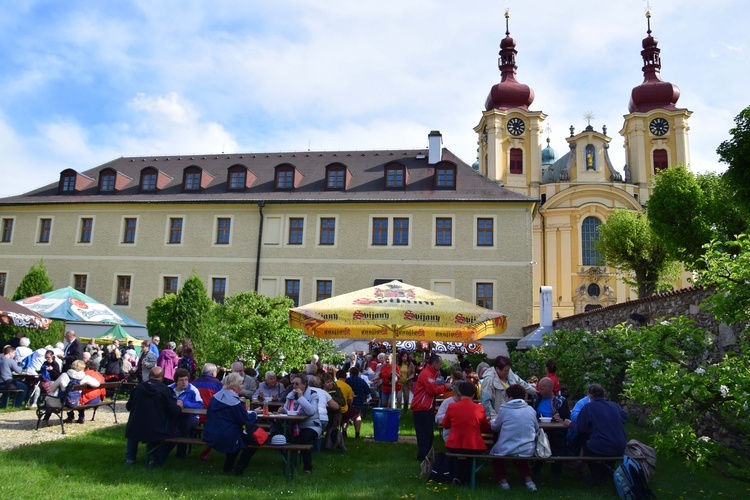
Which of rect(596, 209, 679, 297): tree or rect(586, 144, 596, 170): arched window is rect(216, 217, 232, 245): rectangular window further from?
rect(586, 144, 596, 170): arched window

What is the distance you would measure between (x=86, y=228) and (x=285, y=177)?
33.9ft

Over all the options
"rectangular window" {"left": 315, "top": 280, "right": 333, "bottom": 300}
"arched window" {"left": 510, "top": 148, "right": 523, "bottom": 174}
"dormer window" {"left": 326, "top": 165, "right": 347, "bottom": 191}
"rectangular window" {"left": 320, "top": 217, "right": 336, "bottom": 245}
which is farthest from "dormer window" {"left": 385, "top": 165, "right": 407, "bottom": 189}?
"arched window" {"left": 510, "top": 148, "right": 523, "bottom": 174}

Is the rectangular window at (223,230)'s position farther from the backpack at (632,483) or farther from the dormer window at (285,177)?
the backpack at (632,483)

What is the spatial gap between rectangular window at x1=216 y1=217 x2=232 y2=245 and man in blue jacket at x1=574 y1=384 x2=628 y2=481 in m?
24.7

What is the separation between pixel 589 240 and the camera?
147 ft

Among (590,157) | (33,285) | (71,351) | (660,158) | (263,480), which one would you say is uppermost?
(660,158)

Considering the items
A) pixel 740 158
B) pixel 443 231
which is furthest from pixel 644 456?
pixel 443 231

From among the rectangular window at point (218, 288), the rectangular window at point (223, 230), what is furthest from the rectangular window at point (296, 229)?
the rectangular window at point (218, 288)

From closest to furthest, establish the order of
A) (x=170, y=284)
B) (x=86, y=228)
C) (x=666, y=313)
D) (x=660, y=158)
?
(x=666, y=313)
(x=170, y=284)
(x=86, y=228)
(x=660, y=158)

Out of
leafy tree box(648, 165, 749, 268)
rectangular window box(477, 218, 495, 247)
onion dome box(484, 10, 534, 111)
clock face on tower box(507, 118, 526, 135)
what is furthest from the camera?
onion dome box(484, 10, 534, 111)

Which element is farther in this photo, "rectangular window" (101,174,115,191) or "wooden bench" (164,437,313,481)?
"rectangular window" (101,174,115,191)

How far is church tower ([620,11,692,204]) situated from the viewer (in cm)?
4728

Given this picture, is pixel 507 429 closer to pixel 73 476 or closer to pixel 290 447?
pixel 290 447

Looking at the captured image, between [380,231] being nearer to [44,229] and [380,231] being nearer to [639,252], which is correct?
[639,252]
